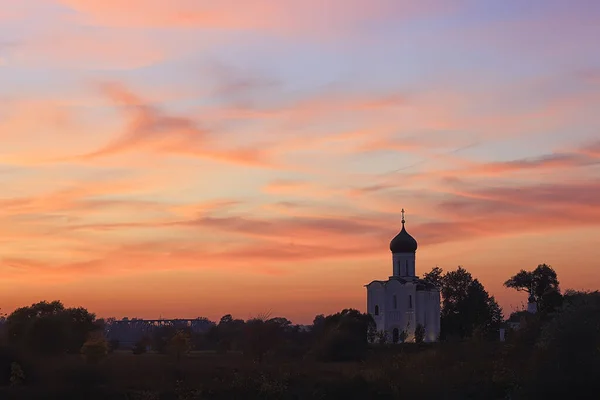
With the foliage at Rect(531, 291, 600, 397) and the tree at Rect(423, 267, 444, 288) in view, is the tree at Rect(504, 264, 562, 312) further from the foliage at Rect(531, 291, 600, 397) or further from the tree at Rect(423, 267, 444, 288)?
the foliage at Rect(531, 291, 600, 397)

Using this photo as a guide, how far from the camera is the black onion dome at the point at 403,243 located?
97.6 meters

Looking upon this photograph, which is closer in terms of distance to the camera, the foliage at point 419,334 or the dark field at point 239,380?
the dark field at point 239,380

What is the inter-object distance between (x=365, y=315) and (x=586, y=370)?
48491 mm

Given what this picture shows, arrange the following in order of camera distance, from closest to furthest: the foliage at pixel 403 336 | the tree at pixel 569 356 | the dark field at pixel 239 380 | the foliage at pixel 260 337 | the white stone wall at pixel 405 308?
the tree at pixel 569 356
the dark field at pixel 239 380
the foliage at pixel 260 337
the foliage at pixel 403 336
the white stone wall at pixel 405 308

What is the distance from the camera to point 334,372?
55875mm

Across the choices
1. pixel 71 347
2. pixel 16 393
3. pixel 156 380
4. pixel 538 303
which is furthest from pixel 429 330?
pixel 16 393

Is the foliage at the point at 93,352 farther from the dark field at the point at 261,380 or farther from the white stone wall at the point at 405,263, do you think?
the white stone wall at the point at 405,263

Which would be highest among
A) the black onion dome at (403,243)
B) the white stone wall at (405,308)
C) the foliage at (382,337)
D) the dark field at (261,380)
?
the black onion dome at (403,243)

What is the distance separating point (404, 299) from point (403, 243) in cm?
596

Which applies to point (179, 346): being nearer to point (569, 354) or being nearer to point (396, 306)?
point (569, 354)

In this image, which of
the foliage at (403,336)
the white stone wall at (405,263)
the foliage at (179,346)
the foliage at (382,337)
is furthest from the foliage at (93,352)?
the white stone wall at (405,263)

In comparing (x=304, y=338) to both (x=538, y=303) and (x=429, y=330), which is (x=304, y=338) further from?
(x=538, y=303)

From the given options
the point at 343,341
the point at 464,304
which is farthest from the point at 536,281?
the point at 343,341

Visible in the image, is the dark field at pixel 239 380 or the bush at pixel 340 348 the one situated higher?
the bush at pixel 340 348
